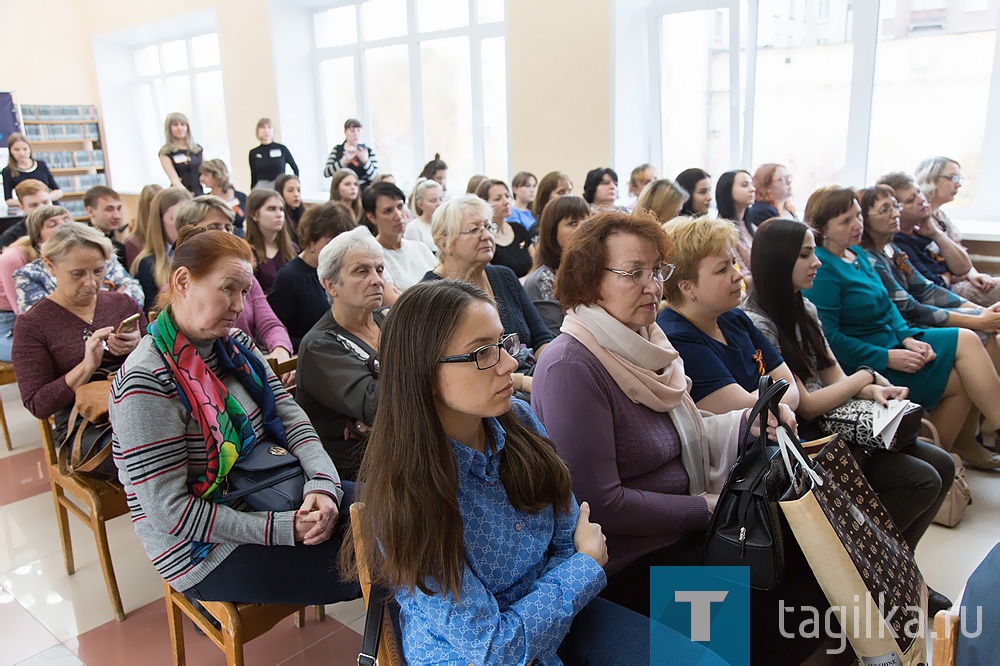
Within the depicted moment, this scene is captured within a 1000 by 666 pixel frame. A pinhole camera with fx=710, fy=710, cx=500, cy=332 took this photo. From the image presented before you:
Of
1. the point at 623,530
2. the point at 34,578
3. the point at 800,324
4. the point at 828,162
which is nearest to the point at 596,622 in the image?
the point at 623,530

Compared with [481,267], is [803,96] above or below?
above

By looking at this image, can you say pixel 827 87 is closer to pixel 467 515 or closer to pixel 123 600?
pixel 467 515

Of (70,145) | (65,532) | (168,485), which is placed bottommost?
(65,532)

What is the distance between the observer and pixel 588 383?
172cm

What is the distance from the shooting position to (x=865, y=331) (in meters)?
3.24

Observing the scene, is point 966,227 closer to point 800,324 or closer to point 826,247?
point 826,247

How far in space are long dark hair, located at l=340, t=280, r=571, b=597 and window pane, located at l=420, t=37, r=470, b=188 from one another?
7.07 metres

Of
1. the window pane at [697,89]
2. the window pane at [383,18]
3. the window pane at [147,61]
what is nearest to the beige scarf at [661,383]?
the window pane at [697,89]

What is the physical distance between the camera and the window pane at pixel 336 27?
29.4 ft

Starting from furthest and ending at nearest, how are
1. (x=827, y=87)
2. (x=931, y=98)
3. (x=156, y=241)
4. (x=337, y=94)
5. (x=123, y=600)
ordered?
(x=337, y=94) → (x=827, y=87) → (x=931, y=98) → (x=156, y=241) → (x=123, y=600)

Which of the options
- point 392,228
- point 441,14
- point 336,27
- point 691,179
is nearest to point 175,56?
point 336,27

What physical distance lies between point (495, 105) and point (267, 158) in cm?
269

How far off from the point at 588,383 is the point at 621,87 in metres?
5.29
